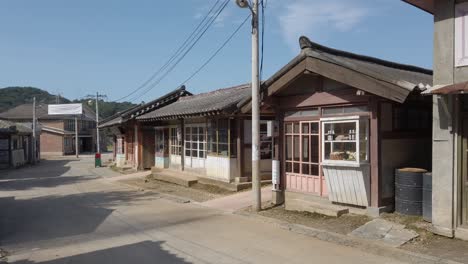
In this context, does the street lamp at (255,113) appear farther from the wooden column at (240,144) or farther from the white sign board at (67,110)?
the white sign board at (67,110)

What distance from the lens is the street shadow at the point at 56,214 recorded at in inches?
393

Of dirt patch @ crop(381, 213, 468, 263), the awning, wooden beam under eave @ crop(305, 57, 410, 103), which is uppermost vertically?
wooden beam under eave @ crop(305, 57, 410, 103)

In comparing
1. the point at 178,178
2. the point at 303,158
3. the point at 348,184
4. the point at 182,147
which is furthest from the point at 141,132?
the point at 348,184

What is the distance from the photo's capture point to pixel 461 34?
7.61m

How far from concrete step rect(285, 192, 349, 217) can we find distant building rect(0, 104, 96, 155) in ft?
186

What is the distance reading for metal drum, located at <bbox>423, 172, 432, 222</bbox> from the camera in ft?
27.9

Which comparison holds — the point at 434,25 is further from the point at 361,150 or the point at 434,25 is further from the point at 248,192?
the point at 248,192

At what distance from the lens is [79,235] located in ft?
31.4

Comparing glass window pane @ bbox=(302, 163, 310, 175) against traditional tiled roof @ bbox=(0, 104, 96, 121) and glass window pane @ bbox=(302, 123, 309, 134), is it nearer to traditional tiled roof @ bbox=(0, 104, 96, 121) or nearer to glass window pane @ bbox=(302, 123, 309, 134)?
glass window pane @ bbox=(302, 123, 309, 134)

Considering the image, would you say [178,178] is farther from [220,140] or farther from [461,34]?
[461,34]

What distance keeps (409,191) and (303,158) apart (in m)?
3.15

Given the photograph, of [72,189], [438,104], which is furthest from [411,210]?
[72,189]

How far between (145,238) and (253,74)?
5.16 meters

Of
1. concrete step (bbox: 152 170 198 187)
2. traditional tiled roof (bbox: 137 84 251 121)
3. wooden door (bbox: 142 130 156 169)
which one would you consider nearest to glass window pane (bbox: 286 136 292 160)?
traditional tiled roof (bbox: 137 84 251 121)
